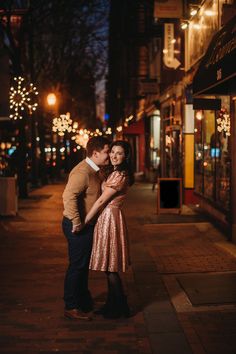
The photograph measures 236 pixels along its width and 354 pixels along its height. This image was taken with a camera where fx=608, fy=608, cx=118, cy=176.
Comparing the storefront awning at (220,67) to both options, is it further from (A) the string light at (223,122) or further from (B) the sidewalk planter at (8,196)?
(B) the sidewalk planter at (8,196)

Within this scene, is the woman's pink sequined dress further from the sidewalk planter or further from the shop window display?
the sidewalk planter

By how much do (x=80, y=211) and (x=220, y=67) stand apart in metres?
4.59

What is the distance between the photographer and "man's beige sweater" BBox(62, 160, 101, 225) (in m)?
6.09

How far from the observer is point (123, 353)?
542 cm

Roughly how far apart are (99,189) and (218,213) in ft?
23.2

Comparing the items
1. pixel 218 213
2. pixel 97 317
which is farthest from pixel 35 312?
pixel 218 213

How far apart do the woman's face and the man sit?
0.06 metres

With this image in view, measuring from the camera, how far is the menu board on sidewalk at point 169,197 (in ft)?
50.3

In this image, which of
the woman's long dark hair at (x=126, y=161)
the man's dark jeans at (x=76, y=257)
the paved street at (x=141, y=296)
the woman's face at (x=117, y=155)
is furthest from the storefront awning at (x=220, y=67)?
the man's dark jeans at (x=76, y=257)

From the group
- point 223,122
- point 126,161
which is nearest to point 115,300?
point 126,161

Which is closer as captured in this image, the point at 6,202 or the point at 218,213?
the point at 218,213

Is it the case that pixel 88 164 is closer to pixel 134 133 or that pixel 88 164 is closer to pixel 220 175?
pixel 220 175

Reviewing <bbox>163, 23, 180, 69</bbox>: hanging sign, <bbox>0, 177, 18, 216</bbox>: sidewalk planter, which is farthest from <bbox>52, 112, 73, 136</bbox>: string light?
<bbox>0, 177, 18, 216</bbox>: sidewalk planter

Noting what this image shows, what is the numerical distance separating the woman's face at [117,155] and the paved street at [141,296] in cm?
169
